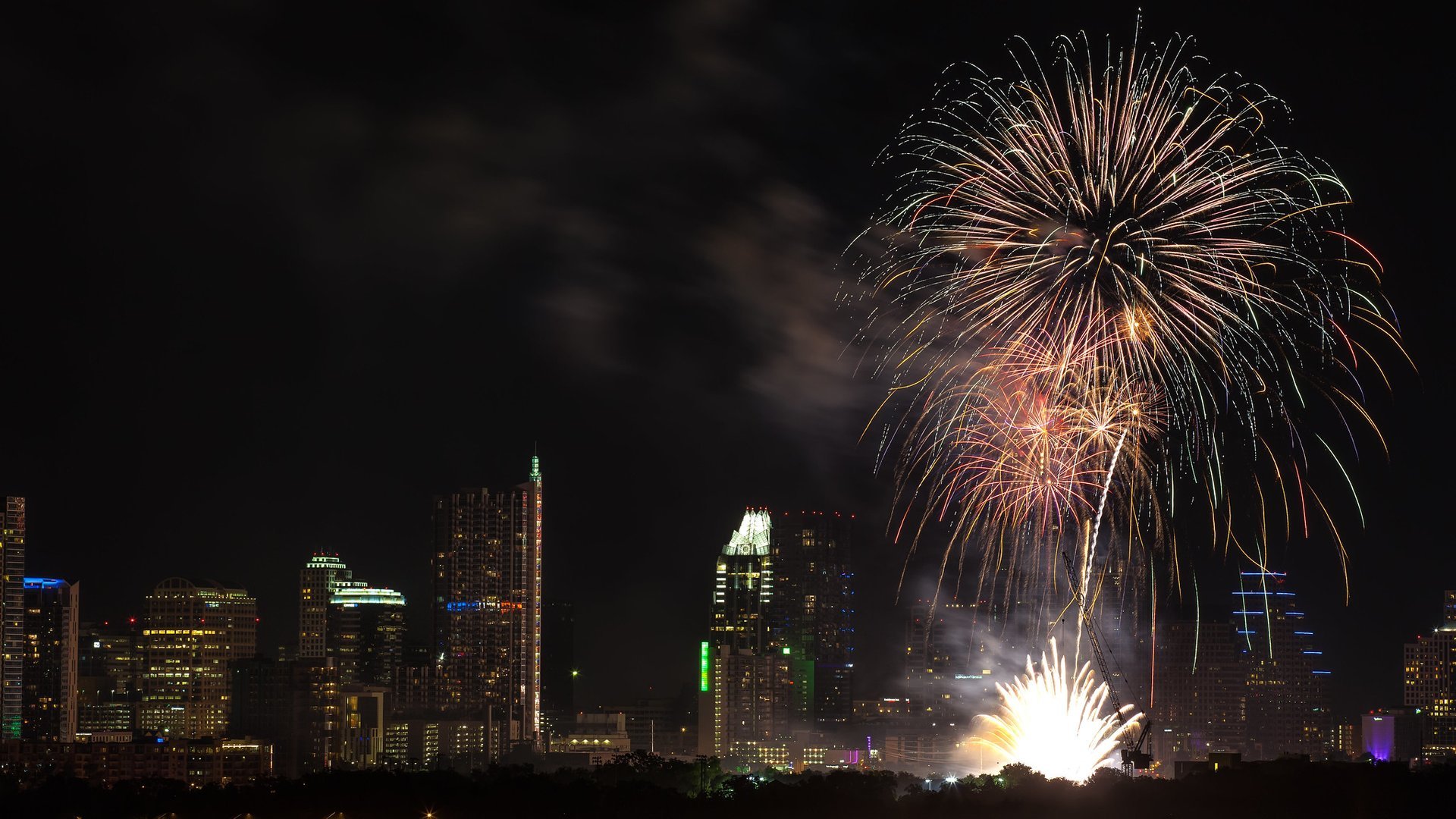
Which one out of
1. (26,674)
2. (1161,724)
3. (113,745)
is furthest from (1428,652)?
(26,674)

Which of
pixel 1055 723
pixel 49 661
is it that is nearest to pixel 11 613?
pixel 49 661

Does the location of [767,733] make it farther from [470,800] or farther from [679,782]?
[470,800]

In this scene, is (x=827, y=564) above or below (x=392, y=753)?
above

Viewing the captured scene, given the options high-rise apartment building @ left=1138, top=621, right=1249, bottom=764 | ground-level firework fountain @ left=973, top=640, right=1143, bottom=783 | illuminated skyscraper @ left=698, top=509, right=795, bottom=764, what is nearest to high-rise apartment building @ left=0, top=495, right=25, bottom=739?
A: illuminated skyscraper @ left=698, top=509, right=795, bottom=764

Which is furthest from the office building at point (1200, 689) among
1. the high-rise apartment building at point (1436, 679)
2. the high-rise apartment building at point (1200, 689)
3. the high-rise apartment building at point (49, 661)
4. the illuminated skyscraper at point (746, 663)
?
the high-rise apartment building at point (49, 661)

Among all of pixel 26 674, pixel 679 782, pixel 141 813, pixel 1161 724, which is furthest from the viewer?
pixel 26 674

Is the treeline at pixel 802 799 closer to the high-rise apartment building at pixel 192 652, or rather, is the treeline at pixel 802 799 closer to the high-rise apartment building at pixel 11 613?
the high-rise apartment building at pixel 11 613
